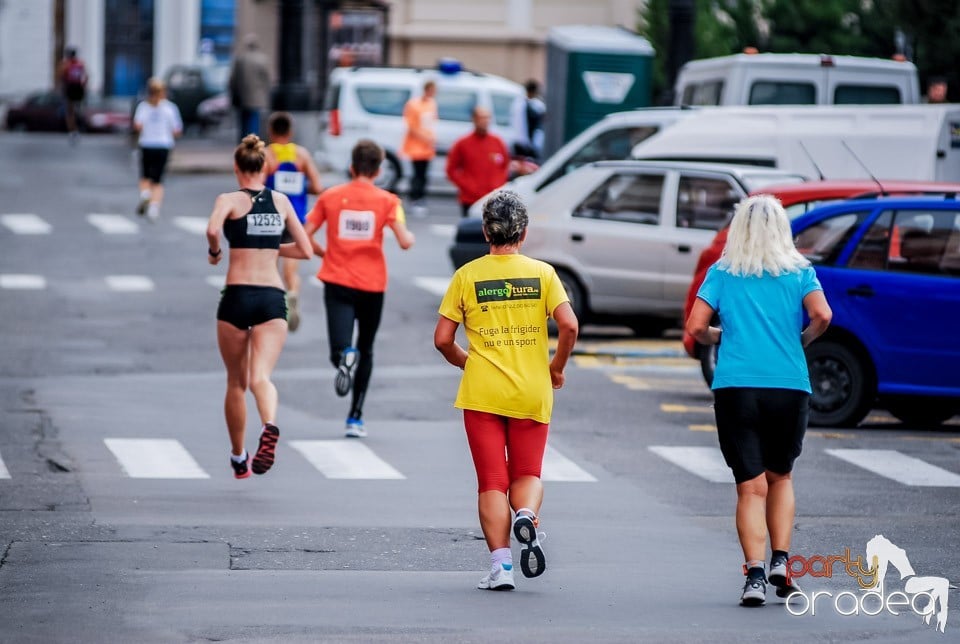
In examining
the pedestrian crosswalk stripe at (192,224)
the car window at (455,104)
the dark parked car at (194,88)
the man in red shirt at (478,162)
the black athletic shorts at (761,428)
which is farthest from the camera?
the dark parked car at (194,88)

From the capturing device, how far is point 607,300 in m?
18.3

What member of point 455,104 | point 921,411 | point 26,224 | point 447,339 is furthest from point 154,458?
point 455,104

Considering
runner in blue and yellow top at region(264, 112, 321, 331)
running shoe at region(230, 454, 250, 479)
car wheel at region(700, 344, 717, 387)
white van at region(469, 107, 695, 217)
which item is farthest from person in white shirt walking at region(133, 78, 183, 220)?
running shoe at region(230, 454, 250, 479)

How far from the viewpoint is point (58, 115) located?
179ft

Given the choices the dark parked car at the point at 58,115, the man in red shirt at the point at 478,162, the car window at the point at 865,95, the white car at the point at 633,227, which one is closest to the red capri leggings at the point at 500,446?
the white car at the point at 633,227

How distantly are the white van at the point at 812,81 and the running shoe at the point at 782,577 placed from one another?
14.8 meters

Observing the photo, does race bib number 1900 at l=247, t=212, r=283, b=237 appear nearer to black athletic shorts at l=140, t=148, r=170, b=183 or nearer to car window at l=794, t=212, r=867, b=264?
car window at l=794, t=212, r=867, b=264

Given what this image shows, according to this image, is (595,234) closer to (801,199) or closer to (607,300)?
(607,300)

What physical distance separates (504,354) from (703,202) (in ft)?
32.4

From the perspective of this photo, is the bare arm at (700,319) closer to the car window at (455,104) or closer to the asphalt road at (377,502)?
the asphalt road at (377,502)

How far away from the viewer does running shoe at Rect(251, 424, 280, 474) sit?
420 inches

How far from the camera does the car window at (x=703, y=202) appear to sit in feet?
58.6

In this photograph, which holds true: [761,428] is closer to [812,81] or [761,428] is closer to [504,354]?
[504,354]

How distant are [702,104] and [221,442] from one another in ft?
39.1
